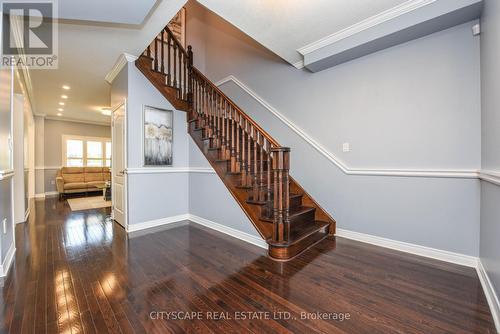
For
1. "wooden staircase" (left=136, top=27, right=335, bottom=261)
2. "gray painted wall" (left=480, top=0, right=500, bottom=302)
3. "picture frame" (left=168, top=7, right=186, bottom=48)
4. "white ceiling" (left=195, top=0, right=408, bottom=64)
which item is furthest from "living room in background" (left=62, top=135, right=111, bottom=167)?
"gray painted wall" (left=480, top=0, right=500, bottom=302)

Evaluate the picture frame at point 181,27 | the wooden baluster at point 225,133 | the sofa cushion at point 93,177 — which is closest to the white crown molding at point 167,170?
the wooden baluster at point 225,133

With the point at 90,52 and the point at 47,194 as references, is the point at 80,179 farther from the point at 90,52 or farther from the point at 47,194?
the point at 90,52

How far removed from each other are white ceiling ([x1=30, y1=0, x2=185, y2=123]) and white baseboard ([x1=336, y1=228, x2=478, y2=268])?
3.33 metres

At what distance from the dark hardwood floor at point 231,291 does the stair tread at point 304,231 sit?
18cm

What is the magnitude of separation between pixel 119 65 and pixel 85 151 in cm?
588

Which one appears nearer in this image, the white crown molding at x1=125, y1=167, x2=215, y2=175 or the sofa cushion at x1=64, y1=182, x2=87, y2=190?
the white crown molding at x1=125, y1=167, x2=215, y2=175

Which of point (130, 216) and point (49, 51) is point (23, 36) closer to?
point (49, 51)

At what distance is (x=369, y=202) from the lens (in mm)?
2770

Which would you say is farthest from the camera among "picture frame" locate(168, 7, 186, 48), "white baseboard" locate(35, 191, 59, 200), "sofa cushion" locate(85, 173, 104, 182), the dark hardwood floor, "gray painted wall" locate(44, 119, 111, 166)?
"sofa cushion" locate(85, 173, 104, 182)

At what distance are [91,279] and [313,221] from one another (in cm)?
256

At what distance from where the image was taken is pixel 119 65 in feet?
11.8

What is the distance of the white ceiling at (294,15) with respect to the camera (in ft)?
7.00

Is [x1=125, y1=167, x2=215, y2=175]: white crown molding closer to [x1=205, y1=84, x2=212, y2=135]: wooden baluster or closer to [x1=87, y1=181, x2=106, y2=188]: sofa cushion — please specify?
[x1=205, y1=84, x2=212, y2=135]: wooden baluster

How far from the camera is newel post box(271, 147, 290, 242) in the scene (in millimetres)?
2412
